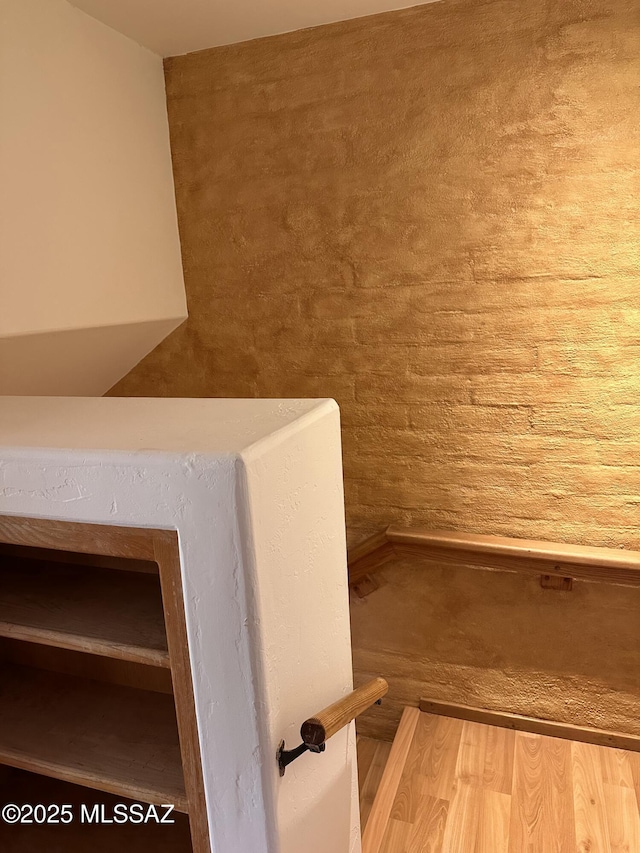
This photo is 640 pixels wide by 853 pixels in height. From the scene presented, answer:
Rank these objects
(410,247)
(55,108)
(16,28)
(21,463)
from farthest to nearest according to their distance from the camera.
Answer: (410,247) → (55,108) → (16,28) → (21,463)

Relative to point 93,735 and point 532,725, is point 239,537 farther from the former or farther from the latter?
point 532,725

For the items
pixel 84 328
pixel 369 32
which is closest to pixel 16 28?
pixel 84 328

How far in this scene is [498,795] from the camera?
7.04 feet

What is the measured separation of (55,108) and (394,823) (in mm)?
2383

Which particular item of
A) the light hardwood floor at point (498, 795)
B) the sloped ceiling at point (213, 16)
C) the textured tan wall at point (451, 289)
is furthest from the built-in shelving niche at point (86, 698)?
the sloped ceiling at point (213, 16)

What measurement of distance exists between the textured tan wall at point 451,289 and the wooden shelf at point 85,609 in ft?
4.18

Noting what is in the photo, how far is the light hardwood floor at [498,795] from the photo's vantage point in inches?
77.9

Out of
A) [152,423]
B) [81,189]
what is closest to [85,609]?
[152,423]

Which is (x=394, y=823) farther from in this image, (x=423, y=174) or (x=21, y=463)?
(x=423, y=174)

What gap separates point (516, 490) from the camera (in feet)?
7.77

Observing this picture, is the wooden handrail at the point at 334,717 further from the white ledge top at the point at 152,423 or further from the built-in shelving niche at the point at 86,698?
the white ledge top at the point at 152,423

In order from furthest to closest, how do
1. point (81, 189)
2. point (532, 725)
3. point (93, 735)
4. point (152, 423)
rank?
point (532, 725), point (81, 189), point (93, 735), point (152, 423)

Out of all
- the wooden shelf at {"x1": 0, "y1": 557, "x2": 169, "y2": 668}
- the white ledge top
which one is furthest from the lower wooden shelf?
the white ledge top

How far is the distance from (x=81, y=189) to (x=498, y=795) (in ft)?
7.64
